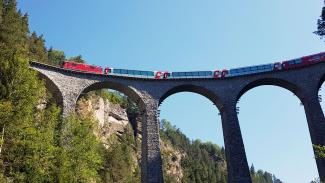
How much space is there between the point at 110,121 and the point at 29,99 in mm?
45610

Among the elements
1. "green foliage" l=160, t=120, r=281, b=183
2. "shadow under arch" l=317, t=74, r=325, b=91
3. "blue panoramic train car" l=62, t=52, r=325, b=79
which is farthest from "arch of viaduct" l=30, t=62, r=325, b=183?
"green foliage" l=160, t=120, r=281, b=183

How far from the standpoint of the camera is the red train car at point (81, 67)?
40.5m

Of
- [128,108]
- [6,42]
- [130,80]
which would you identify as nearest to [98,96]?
[128,108]

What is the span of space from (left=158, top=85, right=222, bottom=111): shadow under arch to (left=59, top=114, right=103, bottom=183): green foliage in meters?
16.2

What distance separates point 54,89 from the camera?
126ft

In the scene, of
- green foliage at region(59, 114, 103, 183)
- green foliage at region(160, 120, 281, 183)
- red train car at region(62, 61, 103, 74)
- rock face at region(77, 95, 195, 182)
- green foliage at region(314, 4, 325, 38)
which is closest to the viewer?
green foliage at region(59, 114, 103, 183)

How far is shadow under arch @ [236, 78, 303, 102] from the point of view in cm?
4353

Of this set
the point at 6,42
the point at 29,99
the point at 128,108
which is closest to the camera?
the point at 29,99

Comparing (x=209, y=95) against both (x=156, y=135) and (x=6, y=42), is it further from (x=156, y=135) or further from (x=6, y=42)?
(x=6, y=42)

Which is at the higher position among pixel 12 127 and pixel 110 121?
pixel 110 121

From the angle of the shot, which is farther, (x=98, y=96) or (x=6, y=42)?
(x=98, y=96)

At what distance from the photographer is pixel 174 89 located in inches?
1718

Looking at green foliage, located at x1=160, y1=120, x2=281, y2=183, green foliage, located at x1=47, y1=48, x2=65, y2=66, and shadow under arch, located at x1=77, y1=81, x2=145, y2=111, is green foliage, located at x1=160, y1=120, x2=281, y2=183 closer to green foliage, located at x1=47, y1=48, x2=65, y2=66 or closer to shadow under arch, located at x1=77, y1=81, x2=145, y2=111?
green foliage, located at x1=47, y1=48, x2=65, y2=66

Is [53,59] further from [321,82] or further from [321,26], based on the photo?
[321,26]
